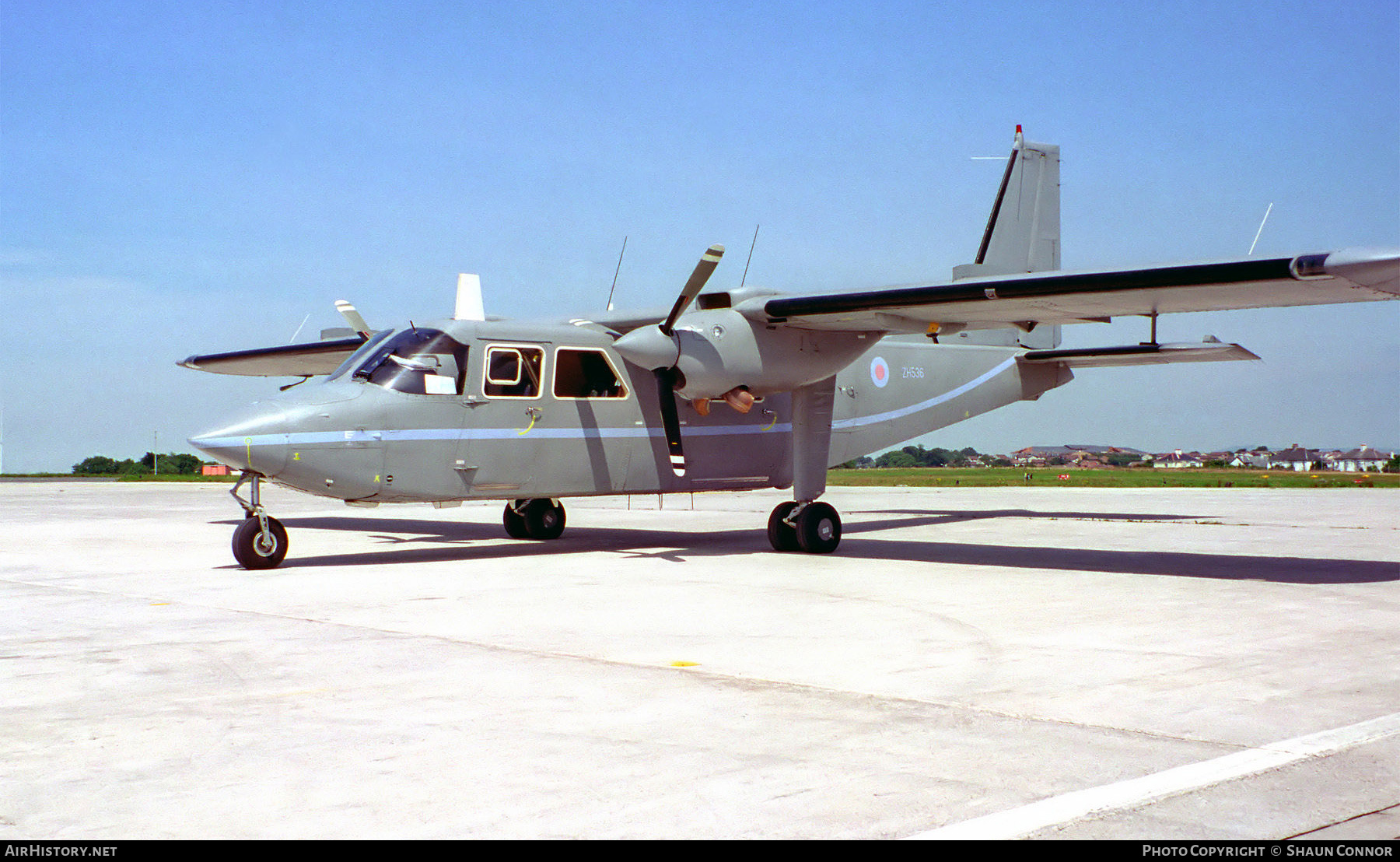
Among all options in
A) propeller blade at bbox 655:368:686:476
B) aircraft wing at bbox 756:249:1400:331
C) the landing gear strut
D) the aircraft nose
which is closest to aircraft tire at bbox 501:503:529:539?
propeller blade at bbox 655:368:686:476

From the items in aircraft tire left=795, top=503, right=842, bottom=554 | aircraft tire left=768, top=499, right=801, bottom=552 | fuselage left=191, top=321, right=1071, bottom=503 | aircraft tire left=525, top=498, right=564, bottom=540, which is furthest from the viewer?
aircraft tire left=525, top=498, right=564, bottom=540

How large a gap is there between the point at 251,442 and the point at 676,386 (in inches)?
211

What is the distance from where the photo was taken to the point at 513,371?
585 inches

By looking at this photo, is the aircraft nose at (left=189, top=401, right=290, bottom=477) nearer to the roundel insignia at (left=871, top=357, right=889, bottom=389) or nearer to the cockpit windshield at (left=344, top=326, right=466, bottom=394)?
the cockpit windshield at (left=344, top=326, right=466, bottom=394)

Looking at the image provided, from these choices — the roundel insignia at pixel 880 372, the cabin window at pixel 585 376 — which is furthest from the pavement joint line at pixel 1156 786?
the roundel insignia at pixel 880 372

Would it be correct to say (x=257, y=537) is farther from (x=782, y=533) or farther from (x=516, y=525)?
(x=782, y=533)

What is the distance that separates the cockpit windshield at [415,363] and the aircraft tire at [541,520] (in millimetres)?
4443

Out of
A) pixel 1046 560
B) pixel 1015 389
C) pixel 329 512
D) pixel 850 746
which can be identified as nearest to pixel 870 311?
pixel 1046 560

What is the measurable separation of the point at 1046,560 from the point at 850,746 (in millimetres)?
9880

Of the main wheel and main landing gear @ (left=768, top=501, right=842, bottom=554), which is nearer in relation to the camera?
the main wheel

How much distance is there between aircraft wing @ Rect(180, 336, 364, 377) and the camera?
67.5 feet

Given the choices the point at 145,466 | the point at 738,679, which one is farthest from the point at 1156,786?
the point at 145,466

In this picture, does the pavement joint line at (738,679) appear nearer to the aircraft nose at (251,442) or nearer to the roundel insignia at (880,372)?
the aircraft nose at (251,442)

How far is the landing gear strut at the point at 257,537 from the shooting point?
13.1 meters
